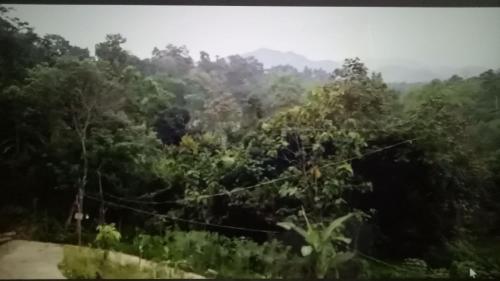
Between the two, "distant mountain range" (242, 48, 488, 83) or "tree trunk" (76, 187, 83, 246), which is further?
"distant mountain range" (242, 48, 488, 83)

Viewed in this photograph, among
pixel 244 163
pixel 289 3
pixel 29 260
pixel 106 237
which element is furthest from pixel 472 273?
pixel 29 260

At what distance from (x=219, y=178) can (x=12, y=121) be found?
3.01 ft

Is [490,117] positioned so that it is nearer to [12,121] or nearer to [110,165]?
[110,165]

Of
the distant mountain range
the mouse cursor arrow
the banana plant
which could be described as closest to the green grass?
the banana plant

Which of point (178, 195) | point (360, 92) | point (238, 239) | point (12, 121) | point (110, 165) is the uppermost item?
point (360, 92)

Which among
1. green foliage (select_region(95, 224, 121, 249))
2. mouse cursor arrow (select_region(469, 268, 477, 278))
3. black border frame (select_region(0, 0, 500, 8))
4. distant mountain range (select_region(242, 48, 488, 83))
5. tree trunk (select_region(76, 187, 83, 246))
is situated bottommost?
mouse cursor arrow (select_region(469, 268, 477, 278))

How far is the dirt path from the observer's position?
188cm

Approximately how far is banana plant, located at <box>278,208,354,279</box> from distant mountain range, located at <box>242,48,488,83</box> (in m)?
0.67

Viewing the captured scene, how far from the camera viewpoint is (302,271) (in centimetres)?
196

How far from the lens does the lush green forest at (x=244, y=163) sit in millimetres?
1970

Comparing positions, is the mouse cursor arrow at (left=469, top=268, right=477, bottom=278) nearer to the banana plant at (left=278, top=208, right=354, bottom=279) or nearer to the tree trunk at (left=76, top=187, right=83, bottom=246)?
the banana plant at (left=278, top=208, right=354, bottom=279)

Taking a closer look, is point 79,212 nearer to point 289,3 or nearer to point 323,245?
point 323,245

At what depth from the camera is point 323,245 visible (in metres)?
1.96

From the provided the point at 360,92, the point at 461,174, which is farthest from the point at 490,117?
the point at 360,92
